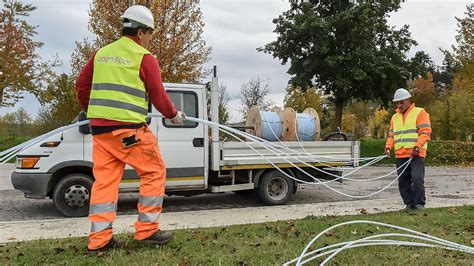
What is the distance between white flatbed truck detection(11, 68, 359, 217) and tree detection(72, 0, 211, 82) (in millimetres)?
9585

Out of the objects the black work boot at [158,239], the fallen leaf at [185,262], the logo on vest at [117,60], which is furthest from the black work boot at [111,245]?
the logo on vest at [117,60]

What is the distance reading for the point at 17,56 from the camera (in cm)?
2061

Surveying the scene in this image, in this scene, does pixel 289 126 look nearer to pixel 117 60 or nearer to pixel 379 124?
pixel 117 60

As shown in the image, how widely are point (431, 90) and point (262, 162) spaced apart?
41.0 metres

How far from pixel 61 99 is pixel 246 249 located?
20389 millimetres

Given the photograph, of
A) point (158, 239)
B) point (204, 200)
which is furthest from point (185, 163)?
point (158, 239)

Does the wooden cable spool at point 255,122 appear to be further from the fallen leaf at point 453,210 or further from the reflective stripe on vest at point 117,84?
the reflective stripe on vest at point 117,84

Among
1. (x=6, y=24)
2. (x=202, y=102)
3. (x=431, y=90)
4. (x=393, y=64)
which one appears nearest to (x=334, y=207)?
(x=202, y=102)

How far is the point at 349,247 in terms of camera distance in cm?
407

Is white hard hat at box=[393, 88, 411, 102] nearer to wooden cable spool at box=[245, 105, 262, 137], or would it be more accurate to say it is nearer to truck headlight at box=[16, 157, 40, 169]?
wooden cable spool at box=[245, 105, 262, 137]

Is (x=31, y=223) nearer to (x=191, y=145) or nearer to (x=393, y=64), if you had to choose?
(x=191, y=145)

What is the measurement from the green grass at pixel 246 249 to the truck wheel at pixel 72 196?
224 centimetres

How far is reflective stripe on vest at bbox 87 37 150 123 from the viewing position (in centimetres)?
409

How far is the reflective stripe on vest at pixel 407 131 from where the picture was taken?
7289 millimetres
